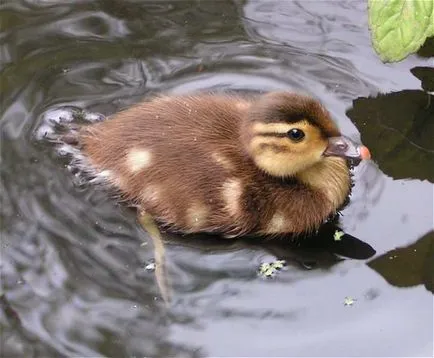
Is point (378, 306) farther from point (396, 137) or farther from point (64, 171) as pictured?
point (64, 171)

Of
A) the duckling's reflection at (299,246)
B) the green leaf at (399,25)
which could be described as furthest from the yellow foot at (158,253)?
the green leaf at (399,25)

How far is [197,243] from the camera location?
252 centimetres

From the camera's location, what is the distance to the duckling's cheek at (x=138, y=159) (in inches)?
97.9

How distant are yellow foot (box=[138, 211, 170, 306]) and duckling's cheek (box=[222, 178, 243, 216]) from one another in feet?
0.68

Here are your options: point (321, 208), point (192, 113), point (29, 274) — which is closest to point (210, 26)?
point (192, 113)

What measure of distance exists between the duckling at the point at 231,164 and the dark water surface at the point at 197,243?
84 mm

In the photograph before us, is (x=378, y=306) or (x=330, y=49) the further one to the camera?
(x=330, y=49)

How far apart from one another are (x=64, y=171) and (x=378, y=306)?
974mm

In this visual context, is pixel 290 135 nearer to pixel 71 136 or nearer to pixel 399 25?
pixel 399 25

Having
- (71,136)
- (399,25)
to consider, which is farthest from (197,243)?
(399,25)

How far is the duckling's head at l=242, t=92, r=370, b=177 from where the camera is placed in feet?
7.79

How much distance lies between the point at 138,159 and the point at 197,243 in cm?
28

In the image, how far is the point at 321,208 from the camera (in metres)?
2.54

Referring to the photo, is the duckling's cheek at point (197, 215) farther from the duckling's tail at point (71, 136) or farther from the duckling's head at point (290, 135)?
the duckling's tail at point (71, 136)
